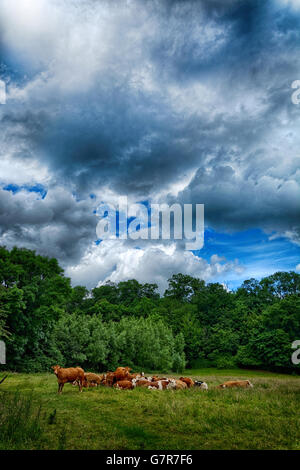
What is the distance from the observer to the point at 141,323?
51.0 meters

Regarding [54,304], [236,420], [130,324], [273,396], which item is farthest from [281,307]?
[236,420]

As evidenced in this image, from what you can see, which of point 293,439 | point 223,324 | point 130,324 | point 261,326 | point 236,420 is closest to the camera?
point 293,439

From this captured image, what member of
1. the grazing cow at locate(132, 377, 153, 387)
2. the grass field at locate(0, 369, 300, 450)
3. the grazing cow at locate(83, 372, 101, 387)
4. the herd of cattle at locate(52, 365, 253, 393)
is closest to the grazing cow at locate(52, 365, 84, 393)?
the herd of cattle at locate(52, 365, 253, 393)

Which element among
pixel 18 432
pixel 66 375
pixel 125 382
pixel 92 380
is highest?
pixel 18 432

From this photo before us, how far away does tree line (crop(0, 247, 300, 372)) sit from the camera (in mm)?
29859

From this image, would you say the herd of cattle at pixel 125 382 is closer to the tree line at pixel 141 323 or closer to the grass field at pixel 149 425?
the grass field at pixel 149 425

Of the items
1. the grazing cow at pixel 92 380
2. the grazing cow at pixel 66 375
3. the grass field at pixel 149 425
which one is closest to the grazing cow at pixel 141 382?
the grazing cow at pixel 92 380

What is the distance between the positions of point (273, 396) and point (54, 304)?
24.1 meters

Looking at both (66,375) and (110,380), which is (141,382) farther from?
(66,375)

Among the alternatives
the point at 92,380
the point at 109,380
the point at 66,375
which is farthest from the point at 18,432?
the point at 109,380

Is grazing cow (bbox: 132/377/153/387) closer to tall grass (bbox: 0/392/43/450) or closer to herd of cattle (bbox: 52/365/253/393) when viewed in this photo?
herd of cattle (bbox: 52/365/253/393)

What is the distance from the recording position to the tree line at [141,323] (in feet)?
98.0

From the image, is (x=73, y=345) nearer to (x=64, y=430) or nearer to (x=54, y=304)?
(x=54, y=304)

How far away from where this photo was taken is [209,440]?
7.21 meters
